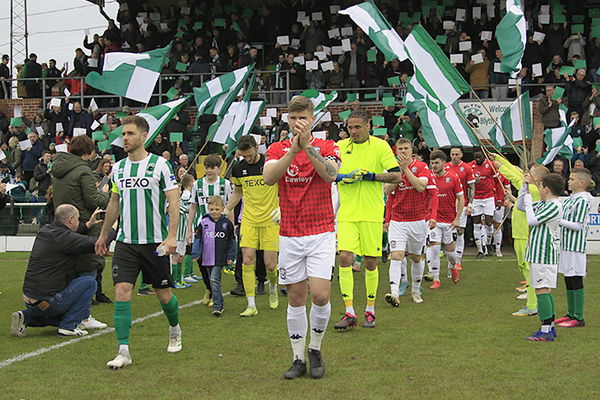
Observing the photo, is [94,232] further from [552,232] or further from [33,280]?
[552,232]

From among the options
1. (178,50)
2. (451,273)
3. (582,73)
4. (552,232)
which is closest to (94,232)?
(552,232)

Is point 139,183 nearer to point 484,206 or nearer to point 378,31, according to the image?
point 378,31

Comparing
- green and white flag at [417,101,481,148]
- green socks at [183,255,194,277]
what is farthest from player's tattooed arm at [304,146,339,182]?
green and white flag at [417,101,481,148]

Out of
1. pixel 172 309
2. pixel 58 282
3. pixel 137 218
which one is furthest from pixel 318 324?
pixel 58 282

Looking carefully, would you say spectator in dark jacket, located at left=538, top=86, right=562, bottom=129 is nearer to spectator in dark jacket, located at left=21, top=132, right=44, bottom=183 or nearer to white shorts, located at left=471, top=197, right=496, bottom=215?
white shorts, located at left=471, top=197, right=496, bottom=215

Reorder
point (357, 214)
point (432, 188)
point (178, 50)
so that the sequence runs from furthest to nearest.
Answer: point (178, 50), point (432, 188), point (357, 214)

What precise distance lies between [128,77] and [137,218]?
4881 millimetres

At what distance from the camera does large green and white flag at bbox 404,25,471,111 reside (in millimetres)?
12008

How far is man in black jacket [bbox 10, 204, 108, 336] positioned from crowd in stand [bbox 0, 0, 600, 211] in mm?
10806

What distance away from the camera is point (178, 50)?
2622 cm

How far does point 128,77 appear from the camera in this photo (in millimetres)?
11609

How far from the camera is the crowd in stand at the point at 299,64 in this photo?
2147 cm

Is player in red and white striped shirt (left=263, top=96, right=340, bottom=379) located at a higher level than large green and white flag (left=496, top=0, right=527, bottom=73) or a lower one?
lower

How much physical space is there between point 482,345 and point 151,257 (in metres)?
3.39
